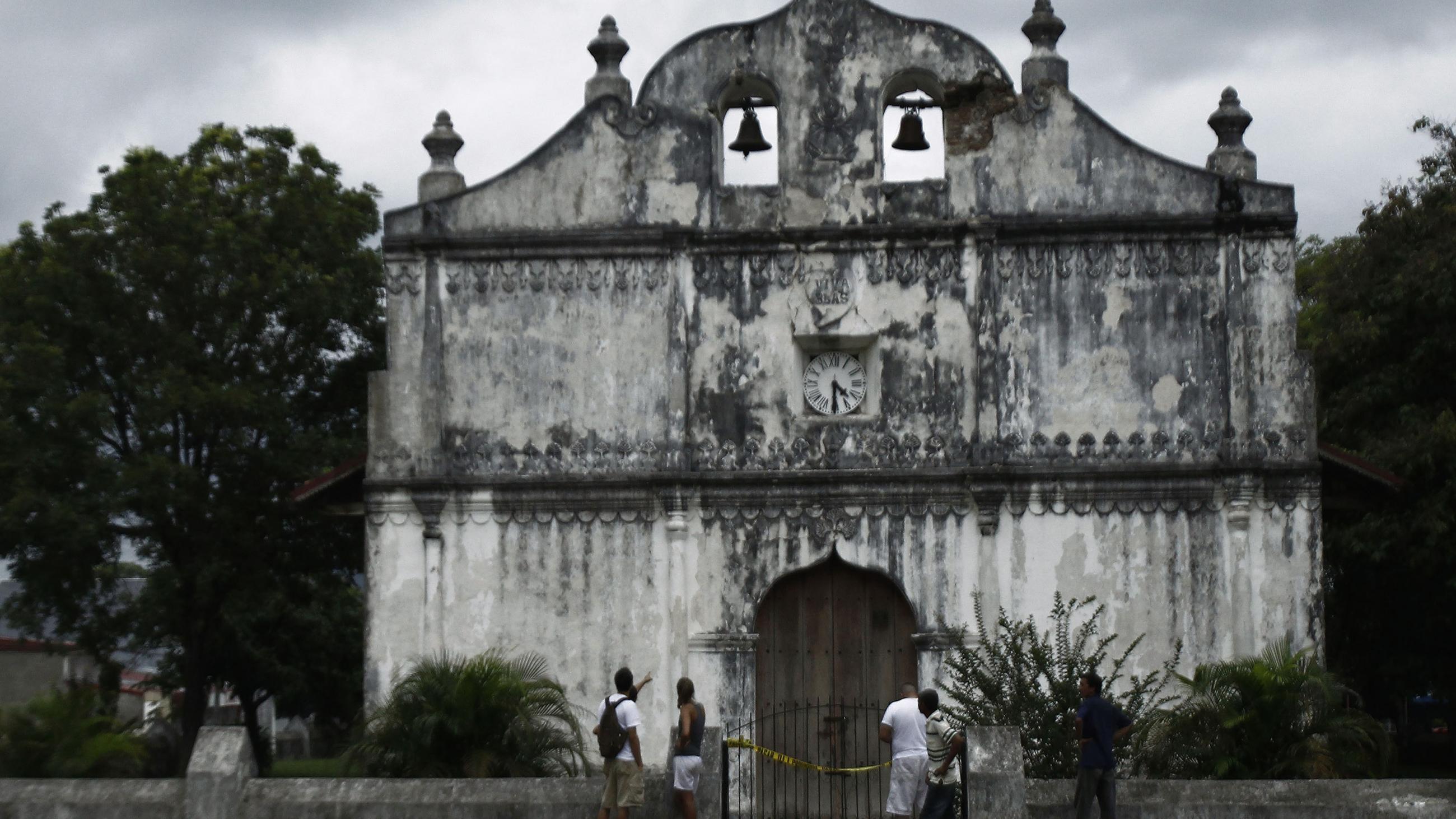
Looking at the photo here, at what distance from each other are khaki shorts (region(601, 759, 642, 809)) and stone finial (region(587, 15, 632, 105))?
8679 mm

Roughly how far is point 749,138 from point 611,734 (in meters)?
9.14

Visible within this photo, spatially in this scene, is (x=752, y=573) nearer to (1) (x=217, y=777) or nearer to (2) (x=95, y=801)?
(1) (x=217, y=777)

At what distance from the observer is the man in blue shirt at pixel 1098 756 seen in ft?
46.5

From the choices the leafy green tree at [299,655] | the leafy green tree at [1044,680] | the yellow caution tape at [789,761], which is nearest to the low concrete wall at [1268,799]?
the leafy green tree at [1044,680]

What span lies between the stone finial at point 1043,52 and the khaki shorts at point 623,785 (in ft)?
31.1

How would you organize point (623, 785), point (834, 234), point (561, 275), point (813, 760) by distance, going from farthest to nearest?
point (561, 275)
point (834, 234)
point (813, 760)
point (623, 785)

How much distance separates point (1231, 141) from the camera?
2012 centimetres

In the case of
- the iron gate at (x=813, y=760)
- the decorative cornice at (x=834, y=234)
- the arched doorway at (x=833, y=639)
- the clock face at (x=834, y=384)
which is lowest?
the iron gate at (x=813, y=760)

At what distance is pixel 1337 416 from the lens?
24391 millimetres

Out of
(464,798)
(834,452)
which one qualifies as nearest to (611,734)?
(464,798)

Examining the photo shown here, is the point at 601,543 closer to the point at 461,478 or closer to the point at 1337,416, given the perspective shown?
the point at 461,478

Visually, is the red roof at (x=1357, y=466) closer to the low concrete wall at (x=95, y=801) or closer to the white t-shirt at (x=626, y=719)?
the white t-shirt at (x=626, y=719)

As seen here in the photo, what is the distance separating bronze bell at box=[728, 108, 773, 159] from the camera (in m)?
21.4

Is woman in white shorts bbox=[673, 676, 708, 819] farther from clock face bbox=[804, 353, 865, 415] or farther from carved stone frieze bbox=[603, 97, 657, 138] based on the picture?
carved stone frieze bbox=[603, 97, 657, 138]
